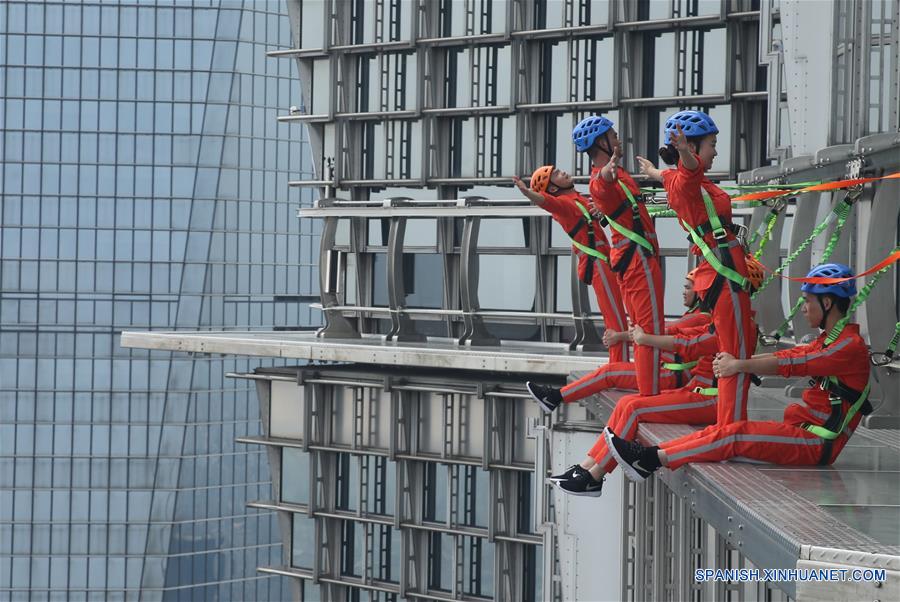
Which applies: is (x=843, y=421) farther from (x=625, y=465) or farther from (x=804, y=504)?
(x=625, y=465)

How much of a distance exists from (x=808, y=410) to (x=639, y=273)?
215 centimetres

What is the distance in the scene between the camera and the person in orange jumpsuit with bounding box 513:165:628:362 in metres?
11.4

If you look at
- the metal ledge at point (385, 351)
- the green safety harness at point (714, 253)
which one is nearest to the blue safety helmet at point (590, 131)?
the green safety harness at point (714, 253)

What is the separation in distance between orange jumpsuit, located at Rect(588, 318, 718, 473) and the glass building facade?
4312cm

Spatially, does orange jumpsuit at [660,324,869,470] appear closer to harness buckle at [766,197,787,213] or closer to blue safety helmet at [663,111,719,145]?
blue safety helmet at [663,111,719,145]

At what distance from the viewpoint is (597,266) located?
11570 mm

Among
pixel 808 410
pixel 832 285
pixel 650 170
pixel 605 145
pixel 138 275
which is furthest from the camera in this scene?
pixel 138 275

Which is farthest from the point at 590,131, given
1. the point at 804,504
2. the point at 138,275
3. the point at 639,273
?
the point at 138,275

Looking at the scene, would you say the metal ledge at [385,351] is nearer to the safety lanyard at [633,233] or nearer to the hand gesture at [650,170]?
the safety lanyard at [633,233]

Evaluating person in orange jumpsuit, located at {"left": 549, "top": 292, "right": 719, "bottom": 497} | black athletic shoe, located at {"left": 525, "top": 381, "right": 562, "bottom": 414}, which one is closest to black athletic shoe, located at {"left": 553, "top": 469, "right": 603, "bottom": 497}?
person in orange jumpsuit, located at {"left": 549, "top": 292, "right": 719, "bottom": 497}

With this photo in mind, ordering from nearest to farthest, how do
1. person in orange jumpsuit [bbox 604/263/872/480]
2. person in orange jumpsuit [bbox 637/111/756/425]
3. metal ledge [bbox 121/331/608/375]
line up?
person in orange jumpsuit [bbox 604/263/872/480] → person in orange jumpsuit [bbox 637/111/756/425] → metal ledge [bbox 121/331/608/375]

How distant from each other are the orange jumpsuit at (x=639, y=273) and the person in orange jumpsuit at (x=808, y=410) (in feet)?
4.98

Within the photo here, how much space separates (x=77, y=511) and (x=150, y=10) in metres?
16.5

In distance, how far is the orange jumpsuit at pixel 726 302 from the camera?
847 centimetres
